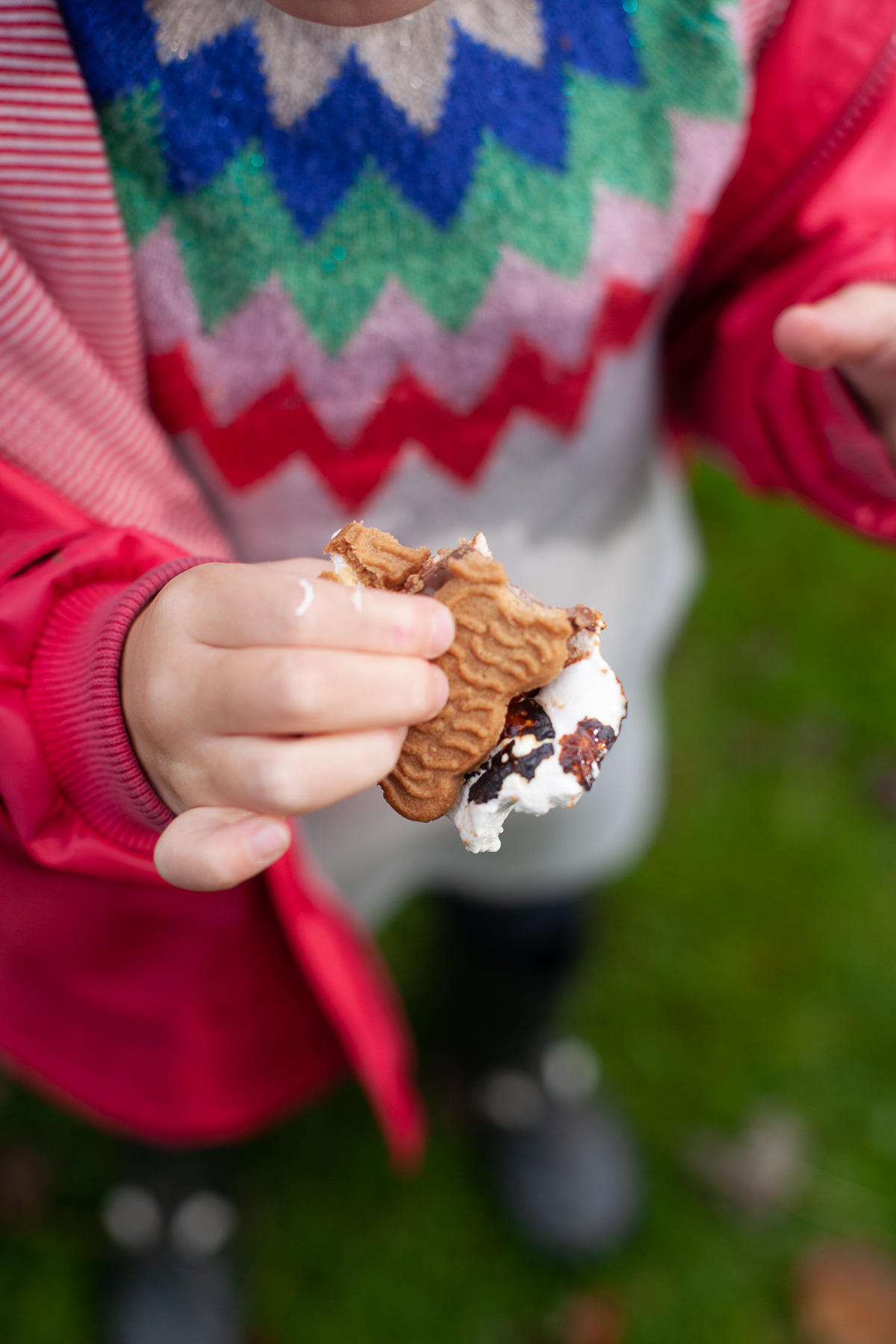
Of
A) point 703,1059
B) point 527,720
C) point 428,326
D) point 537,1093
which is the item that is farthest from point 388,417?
point 703,1059

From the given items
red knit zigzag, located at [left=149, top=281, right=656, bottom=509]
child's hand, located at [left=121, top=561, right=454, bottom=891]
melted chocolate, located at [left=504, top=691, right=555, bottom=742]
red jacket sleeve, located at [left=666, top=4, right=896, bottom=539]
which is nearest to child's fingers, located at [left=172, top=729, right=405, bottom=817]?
child's hand, located at [left=121, top=561, right=454, bottom=891]

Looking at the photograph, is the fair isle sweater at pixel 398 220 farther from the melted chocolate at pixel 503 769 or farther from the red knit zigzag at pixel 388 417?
the melted chocolate at pixel 503 769

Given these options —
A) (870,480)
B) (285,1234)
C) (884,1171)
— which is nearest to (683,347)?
(870,480)

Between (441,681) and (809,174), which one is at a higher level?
(809,174)

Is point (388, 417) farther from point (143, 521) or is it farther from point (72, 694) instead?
point (72, 694)

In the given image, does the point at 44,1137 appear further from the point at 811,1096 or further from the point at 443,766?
the point at 443,766

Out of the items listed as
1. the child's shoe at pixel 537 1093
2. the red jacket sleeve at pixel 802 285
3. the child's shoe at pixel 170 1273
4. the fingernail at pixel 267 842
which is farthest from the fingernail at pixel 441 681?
the child's shoe at pixel 170 1273
